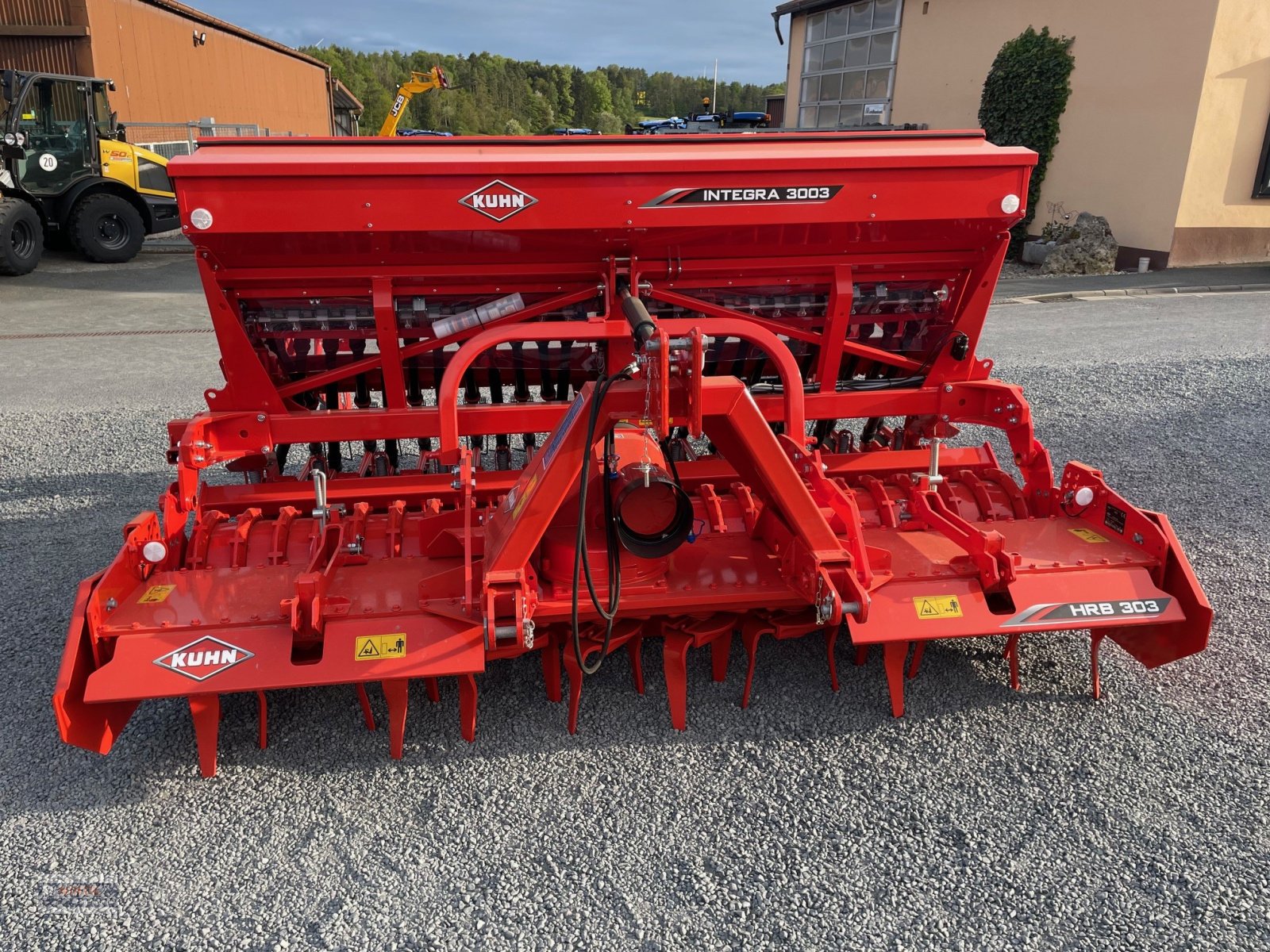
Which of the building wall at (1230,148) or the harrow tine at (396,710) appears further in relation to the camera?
the building wall at (1230,148)

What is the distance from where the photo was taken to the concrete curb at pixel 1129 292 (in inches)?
490

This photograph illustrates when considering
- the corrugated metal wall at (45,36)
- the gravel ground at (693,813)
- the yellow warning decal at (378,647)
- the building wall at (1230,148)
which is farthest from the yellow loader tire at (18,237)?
the building wall at (1230,148)

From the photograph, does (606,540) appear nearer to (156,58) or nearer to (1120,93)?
(1120,93)

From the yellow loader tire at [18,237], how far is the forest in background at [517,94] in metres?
37.5

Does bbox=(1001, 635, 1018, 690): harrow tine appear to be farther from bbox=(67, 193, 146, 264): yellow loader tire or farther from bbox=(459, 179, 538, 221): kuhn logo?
bbox=(67, 193, 146, 264): yellow loader tire

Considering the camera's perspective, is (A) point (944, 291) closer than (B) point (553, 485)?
No

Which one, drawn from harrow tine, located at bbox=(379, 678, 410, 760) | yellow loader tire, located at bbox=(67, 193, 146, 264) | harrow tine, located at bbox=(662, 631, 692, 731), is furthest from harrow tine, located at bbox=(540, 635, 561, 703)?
yellow loader tire, located at bbox=(67, 193, 146, 264)

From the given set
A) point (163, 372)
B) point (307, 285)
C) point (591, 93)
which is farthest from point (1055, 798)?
point (591, 93)

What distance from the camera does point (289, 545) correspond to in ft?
11.4

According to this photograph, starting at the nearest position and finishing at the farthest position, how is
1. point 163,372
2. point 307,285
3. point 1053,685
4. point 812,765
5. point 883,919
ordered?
point 883,919, point 812,765, point 1053,685, point 307,285, point 163,372

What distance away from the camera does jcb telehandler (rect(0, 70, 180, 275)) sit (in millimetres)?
13375

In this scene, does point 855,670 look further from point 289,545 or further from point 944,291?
point 289,545

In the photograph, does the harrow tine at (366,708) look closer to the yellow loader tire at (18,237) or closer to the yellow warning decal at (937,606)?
the yellow warning decal at (937,606)

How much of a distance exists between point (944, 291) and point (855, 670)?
5.95ft
